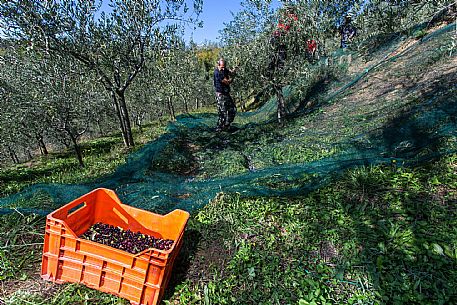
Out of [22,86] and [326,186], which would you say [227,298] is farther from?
[22,86]

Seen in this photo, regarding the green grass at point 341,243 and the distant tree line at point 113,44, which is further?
the distant tree line at point 113,44

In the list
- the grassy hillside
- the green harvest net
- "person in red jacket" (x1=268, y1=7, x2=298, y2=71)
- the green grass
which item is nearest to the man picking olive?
the green harvest net

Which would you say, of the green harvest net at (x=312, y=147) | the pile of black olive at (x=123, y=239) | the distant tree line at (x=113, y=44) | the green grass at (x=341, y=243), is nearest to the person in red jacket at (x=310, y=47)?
the distant tree line at (x=113, y=44)

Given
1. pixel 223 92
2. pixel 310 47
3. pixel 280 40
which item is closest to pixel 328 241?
pixel 223 92

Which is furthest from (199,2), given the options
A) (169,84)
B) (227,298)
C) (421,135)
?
(169,84)

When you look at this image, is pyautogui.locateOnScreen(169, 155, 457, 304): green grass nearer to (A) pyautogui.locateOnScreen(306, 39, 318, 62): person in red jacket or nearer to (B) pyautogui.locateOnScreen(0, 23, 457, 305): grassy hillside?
(B) pyautogui.locateOnScreen(0, 23, 457, 305): grassy hillside

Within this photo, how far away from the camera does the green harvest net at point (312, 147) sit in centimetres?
391

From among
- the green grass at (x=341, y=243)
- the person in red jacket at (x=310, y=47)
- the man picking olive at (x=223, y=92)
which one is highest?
the person in red jacket at (x=310, y=47)

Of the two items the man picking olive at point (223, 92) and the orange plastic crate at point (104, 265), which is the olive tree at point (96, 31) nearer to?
the man picking olive at point (223, 92)

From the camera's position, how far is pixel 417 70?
27.1 ft

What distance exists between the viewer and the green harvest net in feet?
12.8

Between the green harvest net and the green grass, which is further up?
the green harvest net

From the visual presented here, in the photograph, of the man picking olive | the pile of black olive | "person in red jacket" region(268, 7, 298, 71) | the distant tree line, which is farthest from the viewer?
"person in red jacket" region(268, 7, 298, 71)

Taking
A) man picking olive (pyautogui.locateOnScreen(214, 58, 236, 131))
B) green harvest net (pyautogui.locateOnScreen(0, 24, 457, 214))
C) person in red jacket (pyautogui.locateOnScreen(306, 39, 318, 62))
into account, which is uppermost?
person in red jacket (pyautogui.locateOnScreen(306, 39, 318, 62))
